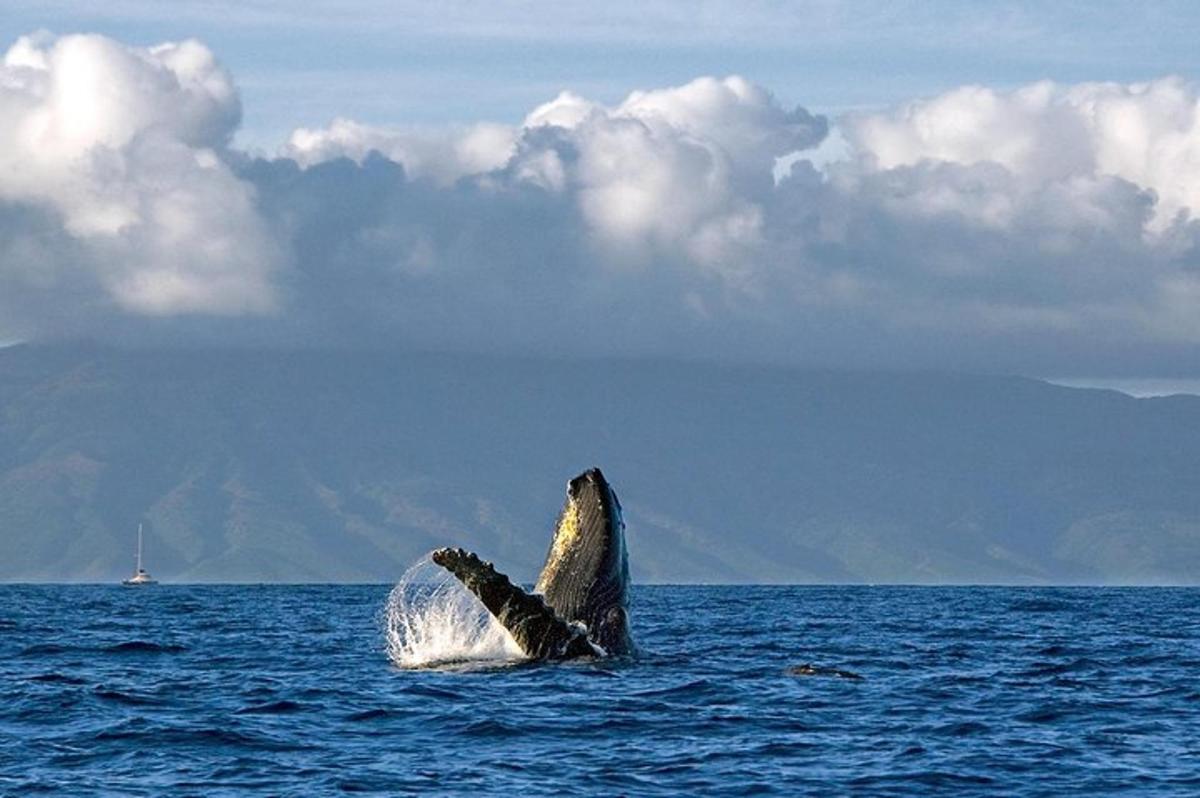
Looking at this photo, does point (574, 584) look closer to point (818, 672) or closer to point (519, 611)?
point (519, 611)

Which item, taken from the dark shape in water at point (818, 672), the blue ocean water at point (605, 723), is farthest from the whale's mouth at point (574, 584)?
the dark shape in water at point (818, 672)

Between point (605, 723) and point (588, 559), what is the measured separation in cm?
374

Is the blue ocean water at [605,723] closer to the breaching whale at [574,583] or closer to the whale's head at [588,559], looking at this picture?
the breaching whale at [574,583]

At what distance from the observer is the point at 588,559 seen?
27.6 metres

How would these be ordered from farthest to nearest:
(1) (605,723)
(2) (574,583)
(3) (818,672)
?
(3) (818,672) → (2) (574,583) → (1) (605,723)

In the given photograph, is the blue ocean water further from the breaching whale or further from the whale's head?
the whale's head

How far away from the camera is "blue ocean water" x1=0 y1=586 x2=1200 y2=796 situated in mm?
20891

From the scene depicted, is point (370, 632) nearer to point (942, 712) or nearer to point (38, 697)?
point (38, 697)

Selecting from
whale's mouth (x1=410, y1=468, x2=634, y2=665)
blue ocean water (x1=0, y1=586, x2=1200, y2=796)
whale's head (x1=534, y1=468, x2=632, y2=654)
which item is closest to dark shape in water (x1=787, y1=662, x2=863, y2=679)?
blue ocean water (x1=0, y1=586, x2=1200, y2=796)

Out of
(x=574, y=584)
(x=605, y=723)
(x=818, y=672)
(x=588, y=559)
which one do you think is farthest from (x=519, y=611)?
(x=818, y=672)

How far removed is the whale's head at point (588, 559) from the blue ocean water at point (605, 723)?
2.78ft

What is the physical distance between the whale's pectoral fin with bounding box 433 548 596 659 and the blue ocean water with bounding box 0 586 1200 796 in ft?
1.04

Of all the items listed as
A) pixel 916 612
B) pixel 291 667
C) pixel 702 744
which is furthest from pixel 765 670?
pixel 916 612

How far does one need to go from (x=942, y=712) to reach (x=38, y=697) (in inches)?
438
